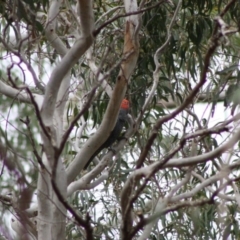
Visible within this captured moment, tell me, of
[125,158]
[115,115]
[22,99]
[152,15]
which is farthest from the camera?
[125,158]

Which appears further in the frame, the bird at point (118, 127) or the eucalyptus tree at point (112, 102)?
the bird at point (118, 127)

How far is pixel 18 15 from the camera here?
3371mm

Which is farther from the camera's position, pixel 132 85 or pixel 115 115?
pixel 132 85

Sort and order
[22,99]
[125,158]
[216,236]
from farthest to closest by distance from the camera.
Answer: [125,158] < [216,236] < [22,99]

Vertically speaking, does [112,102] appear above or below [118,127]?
below

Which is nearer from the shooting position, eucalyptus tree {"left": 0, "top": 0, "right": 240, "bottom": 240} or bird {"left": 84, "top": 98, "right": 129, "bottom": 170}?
eucalyptus tree {"left": 0, "top": 0, "right": 240, "bottom": 240}

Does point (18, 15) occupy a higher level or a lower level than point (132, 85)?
lower

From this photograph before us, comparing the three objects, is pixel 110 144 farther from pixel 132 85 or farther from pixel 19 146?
pixel 19 146

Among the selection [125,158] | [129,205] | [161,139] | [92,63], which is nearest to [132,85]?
[92,63]

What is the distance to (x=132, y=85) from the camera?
4.25m

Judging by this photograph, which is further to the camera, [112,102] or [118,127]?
[118,127]

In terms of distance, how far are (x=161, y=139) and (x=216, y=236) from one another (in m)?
0.77

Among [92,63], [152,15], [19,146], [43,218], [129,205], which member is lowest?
[129,205]

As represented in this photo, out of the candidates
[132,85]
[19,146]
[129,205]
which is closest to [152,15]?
[132,85]
